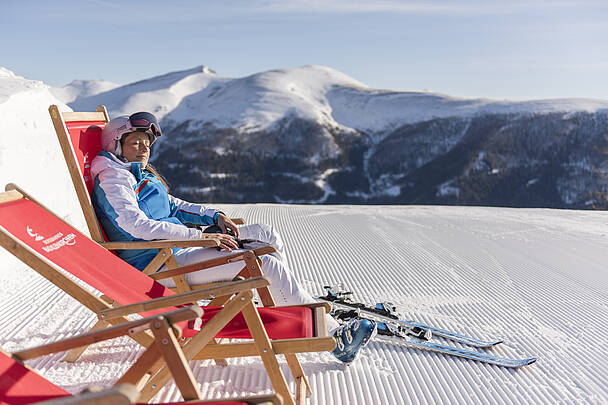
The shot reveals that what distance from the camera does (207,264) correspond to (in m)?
2.31

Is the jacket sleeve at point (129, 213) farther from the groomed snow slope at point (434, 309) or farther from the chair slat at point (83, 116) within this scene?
the groomed snow slope at point (434, 309)

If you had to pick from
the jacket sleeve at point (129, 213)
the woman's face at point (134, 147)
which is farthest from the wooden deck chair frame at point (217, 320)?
the woman's face at point (134, 147)

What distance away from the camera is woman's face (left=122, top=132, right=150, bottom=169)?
2.72 metres

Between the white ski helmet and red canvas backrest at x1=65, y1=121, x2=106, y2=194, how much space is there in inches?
2.7

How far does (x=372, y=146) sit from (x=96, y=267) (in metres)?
92.6

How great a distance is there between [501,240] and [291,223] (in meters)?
2.65

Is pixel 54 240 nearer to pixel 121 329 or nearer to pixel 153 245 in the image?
pixel 153 245

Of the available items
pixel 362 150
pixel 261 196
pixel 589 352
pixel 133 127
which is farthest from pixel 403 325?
pixel 362 150

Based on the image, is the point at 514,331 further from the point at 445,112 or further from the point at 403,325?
the point at 445,112

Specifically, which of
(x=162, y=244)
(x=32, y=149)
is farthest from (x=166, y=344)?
(x=32, y=149)

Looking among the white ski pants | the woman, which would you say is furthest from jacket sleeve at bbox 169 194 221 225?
the white ski pants

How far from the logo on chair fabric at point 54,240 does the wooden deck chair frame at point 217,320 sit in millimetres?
261

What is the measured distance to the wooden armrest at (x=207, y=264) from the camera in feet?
7.41

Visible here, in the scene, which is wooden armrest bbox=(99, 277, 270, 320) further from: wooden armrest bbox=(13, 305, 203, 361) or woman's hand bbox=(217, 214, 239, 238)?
woman's hand bbox=(217, 214, 239, 238)
